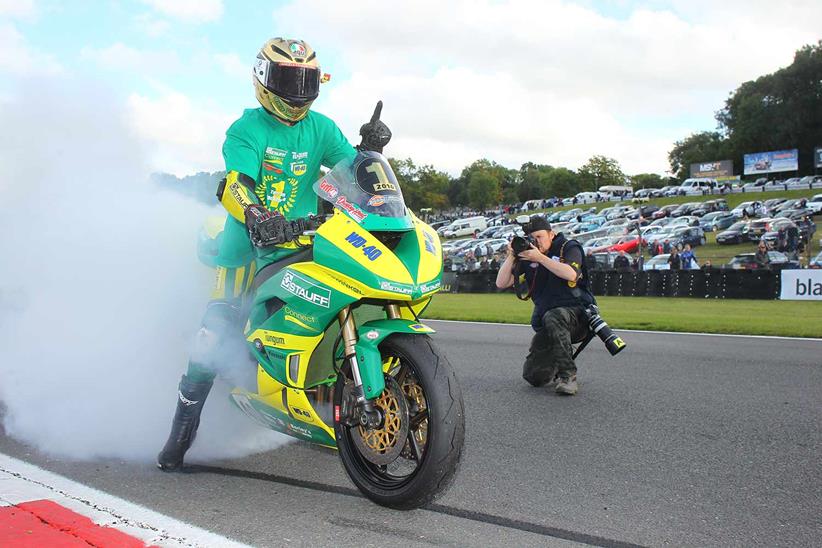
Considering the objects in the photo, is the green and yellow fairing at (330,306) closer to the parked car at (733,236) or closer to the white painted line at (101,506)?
the white painted line at (101,506)

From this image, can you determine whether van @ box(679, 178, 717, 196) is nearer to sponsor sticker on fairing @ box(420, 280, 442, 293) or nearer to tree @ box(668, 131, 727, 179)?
tree @ box(668, 131, 727, 179)

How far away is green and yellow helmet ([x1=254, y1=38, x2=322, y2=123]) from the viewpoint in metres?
4.02

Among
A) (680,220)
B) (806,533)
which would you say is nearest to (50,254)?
(806,533)

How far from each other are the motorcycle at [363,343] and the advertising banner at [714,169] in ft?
323

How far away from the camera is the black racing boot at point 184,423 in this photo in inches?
165

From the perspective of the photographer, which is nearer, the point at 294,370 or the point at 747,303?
the point at 294,370

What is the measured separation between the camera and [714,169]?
96.1m

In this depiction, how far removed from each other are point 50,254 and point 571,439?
394 cm

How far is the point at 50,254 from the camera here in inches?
220

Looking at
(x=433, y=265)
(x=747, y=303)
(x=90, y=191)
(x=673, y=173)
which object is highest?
(x=673, y=173)

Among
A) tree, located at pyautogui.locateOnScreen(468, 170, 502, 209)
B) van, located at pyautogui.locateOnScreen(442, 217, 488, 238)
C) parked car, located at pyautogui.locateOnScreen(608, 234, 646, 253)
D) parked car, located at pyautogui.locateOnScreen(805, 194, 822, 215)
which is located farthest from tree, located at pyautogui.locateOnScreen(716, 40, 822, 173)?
parked car, located at pyautogui.locateOnScreen(608, 234, 646, 253)

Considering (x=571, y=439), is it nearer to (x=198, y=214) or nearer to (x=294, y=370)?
(x=294, y=370)

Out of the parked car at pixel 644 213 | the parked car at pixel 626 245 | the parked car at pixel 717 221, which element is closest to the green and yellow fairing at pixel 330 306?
the parked car at pixel 626 245

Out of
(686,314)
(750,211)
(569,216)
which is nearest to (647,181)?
(569,216)
